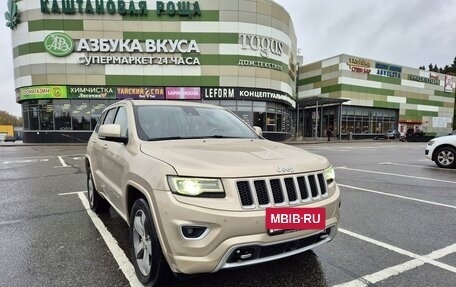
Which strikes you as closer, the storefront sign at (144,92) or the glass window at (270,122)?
the storefront sign at (144,92)

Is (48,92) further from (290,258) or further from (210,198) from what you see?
(210,198)

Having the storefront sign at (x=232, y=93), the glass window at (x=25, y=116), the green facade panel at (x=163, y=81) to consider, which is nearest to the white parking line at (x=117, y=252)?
the storefront sign at (x=232, y=93)

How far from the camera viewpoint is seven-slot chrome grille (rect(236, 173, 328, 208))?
2.46 meters

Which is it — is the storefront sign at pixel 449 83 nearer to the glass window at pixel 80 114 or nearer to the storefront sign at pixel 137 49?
the storefront sign at pixel 137 49

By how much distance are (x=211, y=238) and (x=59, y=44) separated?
31.9 meters

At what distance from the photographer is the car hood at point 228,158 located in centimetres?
249

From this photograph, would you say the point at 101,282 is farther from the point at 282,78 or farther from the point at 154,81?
the point at 282,78

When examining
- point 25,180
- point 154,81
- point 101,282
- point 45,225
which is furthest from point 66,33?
point 101,282

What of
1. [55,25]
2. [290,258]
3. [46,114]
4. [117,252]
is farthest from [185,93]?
[290,258]

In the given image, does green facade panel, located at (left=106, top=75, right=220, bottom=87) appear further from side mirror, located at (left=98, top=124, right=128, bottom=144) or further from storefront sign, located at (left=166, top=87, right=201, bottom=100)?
side mirror, located at (left=98, top=124, right=128, bottom=144)

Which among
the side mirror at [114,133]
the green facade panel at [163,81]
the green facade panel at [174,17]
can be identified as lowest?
the side mirror at [114,133]

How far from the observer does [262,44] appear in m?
30.8

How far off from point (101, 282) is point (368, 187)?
646 cm

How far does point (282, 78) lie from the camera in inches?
1292
